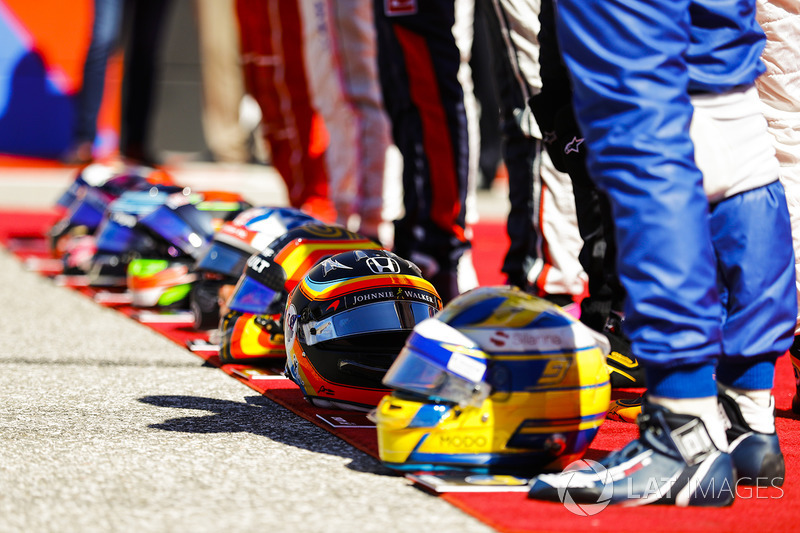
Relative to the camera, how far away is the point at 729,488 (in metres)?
1.69

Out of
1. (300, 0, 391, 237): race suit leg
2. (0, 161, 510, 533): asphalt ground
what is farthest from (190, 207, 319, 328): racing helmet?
(300, 0, 391, 237): race suit leg

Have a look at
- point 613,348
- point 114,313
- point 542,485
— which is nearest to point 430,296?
point 613,348

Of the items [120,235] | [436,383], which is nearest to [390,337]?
[436,383]

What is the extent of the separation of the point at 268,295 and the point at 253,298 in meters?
0.05

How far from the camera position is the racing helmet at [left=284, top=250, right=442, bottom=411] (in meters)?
2.25

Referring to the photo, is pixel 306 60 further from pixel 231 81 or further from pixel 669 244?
pixel 231 81

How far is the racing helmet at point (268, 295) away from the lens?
2729 mm

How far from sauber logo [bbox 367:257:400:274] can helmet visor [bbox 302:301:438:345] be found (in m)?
0.09

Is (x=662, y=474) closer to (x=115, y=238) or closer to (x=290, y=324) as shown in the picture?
(x=290, y=324)

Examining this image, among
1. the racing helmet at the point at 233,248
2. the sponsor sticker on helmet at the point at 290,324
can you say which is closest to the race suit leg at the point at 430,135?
the racing helmet at the point at 233,248

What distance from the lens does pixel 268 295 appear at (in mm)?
2744

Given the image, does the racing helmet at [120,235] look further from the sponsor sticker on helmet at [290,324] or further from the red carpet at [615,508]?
the sponsor sticker on helmet at [290,324]

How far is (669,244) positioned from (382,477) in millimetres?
620

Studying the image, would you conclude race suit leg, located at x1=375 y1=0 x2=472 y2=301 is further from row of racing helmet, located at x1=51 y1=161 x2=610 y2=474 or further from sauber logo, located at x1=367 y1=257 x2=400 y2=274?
sauber logo, located at x1=367 y1=257 x2=400 y2=274
